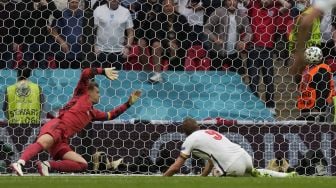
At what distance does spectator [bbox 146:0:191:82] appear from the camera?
16156 millimetres

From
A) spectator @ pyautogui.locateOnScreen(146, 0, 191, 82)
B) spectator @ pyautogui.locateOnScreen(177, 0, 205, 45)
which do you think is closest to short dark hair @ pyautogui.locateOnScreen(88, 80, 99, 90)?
spectator @ pyautogui.locateOnScreen(146, 0, 191, 82)

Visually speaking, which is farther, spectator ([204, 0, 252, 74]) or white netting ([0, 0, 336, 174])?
spectator ([204, 0, 252, 74])

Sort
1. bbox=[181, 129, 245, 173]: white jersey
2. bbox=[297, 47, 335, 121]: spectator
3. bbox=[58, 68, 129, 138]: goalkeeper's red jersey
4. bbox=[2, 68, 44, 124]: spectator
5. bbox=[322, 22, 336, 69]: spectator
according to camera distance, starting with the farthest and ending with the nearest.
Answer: bbox=[322, 22, 336, 69]: spectator
bbox=[297, 47, 335, 121]: spectator
bbox=[2, 68, 44, 124]: spectator
bbox=[58, 68, 129, 138]: goalkeeper's red jersey
bbox=[181, 129, 245, 173]: white jersey

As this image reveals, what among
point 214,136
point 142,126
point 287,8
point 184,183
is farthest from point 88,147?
point 184,183

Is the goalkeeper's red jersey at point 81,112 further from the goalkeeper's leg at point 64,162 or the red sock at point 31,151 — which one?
the red sock at point 31,151

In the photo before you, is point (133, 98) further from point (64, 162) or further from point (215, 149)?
point (215, 149)

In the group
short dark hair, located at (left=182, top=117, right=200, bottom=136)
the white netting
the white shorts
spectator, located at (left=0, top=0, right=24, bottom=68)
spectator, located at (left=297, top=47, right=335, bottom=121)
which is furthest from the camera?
spectator, located at (left=0, top=0, right=24, bottom=68)

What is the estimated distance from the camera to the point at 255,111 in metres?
16.1

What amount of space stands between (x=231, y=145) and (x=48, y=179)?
3134mm

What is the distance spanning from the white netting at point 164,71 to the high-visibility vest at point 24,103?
1.8 inches

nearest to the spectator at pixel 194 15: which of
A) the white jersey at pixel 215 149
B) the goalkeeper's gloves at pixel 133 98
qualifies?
the goalkeeper's gloves at pixel 133 98

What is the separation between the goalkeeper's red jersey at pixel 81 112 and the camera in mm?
14875

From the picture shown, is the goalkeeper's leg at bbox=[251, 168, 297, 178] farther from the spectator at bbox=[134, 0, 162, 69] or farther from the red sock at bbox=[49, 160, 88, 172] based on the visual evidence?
the spectator at bbox=[134, 0, 162, 69]

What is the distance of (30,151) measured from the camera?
14.2 meters
